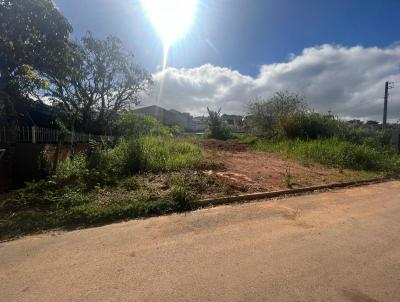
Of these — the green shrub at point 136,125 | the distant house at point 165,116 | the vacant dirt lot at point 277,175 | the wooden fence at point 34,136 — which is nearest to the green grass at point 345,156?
the vacant dirt lot at point 277,175

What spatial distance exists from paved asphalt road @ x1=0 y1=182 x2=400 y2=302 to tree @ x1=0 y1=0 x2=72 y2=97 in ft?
17.7

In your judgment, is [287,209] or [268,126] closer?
[287,209]

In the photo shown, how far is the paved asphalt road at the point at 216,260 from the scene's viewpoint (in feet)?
11.2

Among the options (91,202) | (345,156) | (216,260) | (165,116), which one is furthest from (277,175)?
(165,116)

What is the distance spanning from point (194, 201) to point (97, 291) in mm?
3352

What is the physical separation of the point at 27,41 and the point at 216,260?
7736 millimetres

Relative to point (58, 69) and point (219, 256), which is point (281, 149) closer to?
point (58, 69)

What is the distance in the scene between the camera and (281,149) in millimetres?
16438

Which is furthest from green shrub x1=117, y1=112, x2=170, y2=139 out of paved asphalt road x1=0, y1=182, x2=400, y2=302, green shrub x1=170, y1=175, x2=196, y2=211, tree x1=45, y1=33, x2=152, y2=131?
paved asphalt road x1=0, y1=182, x2=400, y2=302

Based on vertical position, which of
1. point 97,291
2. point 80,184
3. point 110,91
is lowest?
point 97,291

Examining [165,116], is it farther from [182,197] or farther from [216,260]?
[216,260]

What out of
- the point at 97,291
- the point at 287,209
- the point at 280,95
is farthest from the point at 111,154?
the point at 280,95

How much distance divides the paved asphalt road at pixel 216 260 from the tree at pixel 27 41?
5.39m

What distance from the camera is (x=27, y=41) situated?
880 cm
